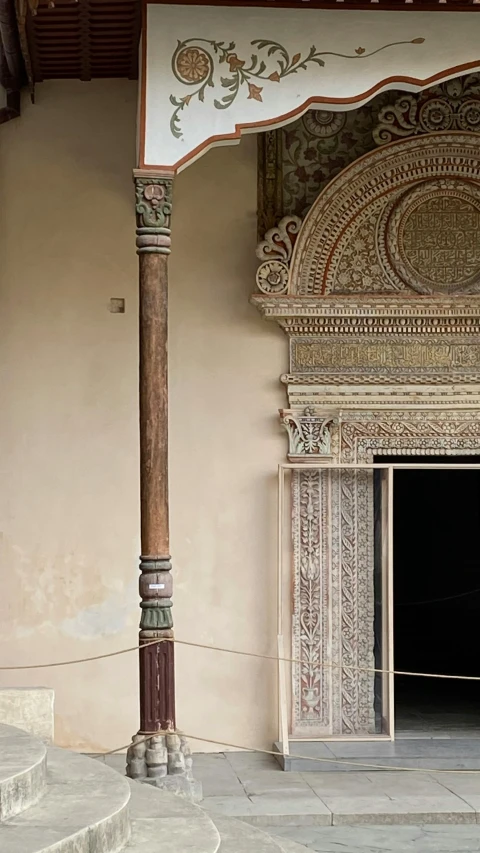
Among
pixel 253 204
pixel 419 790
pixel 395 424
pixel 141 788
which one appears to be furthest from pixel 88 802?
pixel 253 204

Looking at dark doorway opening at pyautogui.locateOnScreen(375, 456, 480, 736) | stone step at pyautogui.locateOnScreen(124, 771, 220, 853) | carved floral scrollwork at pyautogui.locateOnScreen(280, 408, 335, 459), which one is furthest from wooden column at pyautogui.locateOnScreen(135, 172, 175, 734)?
dark doorway opening at pyautogui.locateOnScreen(375, 456, 480, 736)

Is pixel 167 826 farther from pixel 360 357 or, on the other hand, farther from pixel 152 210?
pixel 360 357

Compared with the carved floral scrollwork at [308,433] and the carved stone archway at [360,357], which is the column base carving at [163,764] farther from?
the carved floral scrollwork at [308,433]

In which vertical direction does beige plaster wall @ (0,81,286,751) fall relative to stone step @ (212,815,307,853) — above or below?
above

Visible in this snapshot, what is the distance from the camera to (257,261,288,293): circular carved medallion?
7.15 metres

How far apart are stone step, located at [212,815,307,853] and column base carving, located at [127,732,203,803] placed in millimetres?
976

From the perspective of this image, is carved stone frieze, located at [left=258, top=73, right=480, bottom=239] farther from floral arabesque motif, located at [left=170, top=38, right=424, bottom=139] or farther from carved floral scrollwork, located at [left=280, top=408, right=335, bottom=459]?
floral arabesque motif, located at [left=170, top=38, right=424, bottom=139]

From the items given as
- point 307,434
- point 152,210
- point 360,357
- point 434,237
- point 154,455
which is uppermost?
point 434,237

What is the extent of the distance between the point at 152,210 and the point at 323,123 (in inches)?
77.8

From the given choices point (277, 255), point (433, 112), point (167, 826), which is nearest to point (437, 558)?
point (277, 255)

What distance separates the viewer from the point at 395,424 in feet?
24.0

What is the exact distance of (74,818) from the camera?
3.63 metres

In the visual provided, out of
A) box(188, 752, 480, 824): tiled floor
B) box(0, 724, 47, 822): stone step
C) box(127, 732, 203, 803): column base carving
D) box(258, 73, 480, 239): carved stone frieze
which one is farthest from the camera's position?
box(258, 73, 480, 239): carved stone frieze

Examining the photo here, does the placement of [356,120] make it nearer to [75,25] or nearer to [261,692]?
[75,25]
